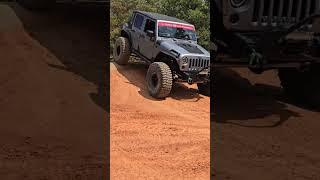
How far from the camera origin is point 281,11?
22.5ft

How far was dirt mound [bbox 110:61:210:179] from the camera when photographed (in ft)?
16.1

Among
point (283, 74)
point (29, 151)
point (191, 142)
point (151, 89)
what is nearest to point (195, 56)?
point (151, 89)

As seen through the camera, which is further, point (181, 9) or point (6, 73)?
point (181, 9)

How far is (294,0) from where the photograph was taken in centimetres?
696

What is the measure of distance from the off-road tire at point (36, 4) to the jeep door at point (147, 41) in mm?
2447

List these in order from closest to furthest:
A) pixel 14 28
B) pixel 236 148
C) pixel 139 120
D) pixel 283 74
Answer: pixel 236 148 → pixel 139 120 → pixel 283 74 → pixel 14 28

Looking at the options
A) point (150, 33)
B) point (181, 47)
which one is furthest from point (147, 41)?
point (181, 47)

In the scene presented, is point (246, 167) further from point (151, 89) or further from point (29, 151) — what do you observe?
point (151, 89)

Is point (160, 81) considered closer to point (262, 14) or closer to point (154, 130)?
point (154, 130)

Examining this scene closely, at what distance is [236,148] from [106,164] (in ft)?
6.61

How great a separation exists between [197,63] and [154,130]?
7.40 ft

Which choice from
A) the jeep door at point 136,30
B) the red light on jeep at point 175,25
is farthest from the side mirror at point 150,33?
the jeep door at point 136,30

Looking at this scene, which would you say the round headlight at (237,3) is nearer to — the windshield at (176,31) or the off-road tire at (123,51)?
the windshield at (176,31)

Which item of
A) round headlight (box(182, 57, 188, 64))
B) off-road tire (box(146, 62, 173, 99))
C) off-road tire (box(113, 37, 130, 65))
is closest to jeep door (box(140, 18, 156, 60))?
off-road tire (box(113, 37, 130, 65))
